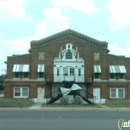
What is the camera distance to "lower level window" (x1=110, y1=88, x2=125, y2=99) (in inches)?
1718

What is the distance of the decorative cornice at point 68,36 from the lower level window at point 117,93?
6.65 meters

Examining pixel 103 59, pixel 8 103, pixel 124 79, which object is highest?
pixel 103 59

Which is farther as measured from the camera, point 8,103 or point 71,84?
point 71,84

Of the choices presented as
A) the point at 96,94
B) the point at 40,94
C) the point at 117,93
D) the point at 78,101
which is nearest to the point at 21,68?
the point at 40,94

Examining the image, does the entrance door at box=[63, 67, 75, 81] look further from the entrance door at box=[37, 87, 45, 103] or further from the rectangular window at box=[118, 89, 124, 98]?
the rectangular window at box=[118, 89, 124, 98]

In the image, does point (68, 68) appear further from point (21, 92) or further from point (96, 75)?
point (21, 92)

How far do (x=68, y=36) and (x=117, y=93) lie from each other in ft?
37.2

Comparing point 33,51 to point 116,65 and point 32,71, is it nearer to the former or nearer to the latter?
point 32,71

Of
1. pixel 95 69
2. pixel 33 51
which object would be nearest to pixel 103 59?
pixel 95 69

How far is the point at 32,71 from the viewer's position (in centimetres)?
4341

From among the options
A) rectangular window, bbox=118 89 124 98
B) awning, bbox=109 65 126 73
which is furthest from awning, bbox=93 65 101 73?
rectangular window, bbox=118 89 124 98

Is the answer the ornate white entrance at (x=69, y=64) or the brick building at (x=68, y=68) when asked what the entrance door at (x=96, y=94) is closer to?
the brick building at (x=68, y=68)

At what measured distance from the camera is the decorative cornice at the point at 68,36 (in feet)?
143

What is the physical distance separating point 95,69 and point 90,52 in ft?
9.02
